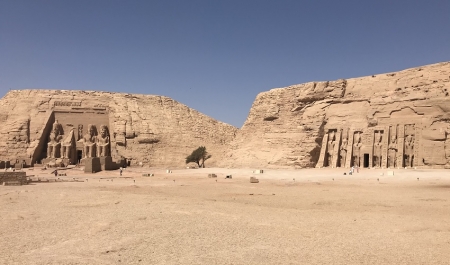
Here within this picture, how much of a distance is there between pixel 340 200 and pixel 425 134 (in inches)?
586

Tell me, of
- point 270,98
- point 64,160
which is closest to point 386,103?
point 270,98

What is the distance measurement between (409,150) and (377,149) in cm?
208

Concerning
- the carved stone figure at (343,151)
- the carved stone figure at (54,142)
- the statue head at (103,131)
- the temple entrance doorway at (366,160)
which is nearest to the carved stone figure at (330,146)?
the carved stone figure at (343,151)

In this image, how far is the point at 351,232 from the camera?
23.0 feet

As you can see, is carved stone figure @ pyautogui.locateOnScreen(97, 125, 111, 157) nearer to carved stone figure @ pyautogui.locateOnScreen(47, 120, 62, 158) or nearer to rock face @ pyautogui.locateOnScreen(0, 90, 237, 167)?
rock face @ pyautogui.locateOnScreen(0, 90, 237, 167)

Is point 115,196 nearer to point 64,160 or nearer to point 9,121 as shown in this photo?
point 64,160

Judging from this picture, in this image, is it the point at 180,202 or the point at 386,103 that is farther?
the point at 386,103

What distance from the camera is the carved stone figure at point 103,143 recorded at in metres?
37.7

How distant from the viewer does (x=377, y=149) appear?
83.0 feet

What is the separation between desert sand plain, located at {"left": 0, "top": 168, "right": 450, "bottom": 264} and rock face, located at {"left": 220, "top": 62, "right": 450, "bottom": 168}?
1300cm

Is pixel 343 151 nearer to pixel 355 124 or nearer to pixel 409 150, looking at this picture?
pixel 355 124

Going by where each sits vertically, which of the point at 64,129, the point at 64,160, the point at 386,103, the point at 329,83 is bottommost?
the point at 64,160

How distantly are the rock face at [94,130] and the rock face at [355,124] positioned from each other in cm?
863

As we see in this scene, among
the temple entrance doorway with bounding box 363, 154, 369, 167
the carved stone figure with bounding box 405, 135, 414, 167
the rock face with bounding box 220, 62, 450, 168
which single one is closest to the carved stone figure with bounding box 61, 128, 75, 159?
the rock face with bounding box 220, 62, 450, 168
